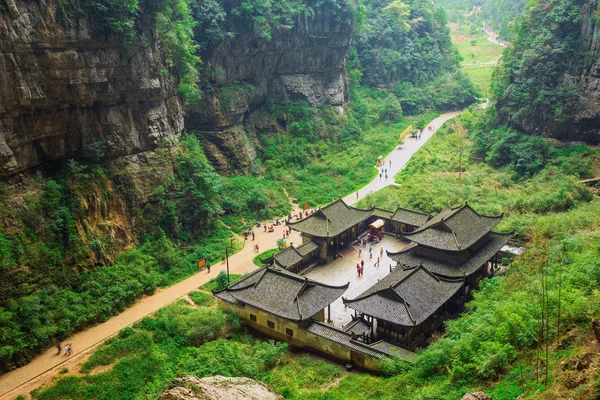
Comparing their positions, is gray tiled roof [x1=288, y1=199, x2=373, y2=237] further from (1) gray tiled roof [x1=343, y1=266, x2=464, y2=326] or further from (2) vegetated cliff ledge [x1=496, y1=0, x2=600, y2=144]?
(2) vegetated cliff ledge [x1=496, y1=0, x2=600, y2=144]

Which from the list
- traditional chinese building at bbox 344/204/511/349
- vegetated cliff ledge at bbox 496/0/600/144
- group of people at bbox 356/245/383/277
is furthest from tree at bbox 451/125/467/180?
traditional chinese building at bbox 344/204/511/349

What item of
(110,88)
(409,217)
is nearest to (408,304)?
(409,217)

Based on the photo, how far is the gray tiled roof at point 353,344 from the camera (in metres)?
31.5

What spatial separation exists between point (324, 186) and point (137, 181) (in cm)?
2487

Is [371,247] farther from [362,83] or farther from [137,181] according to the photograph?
[362,83]

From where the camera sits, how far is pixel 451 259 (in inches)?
1572

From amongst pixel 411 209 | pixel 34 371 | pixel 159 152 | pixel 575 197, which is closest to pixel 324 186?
pixel 411 209

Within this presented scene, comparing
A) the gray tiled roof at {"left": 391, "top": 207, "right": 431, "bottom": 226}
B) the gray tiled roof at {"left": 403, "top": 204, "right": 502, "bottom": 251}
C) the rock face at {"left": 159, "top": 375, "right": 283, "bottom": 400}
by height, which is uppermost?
the rock face at {"left": 159, "top": 375, "right": 283, "bottom": 400}

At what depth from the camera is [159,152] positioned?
162ft

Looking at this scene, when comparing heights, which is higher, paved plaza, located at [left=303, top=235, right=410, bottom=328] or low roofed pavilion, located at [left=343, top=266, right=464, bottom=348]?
low roofed pavilion, located at [left=343, top=266, right=464, bottom=348]

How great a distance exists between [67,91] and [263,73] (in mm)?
32015

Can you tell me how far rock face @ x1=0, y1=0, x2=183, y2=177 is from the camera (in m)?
36.4

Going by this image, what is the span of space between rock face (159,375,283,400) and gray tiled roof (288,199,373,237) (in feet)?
90.8

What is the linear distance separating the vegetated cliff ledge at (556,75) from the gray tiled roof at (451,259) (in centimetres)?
2541
